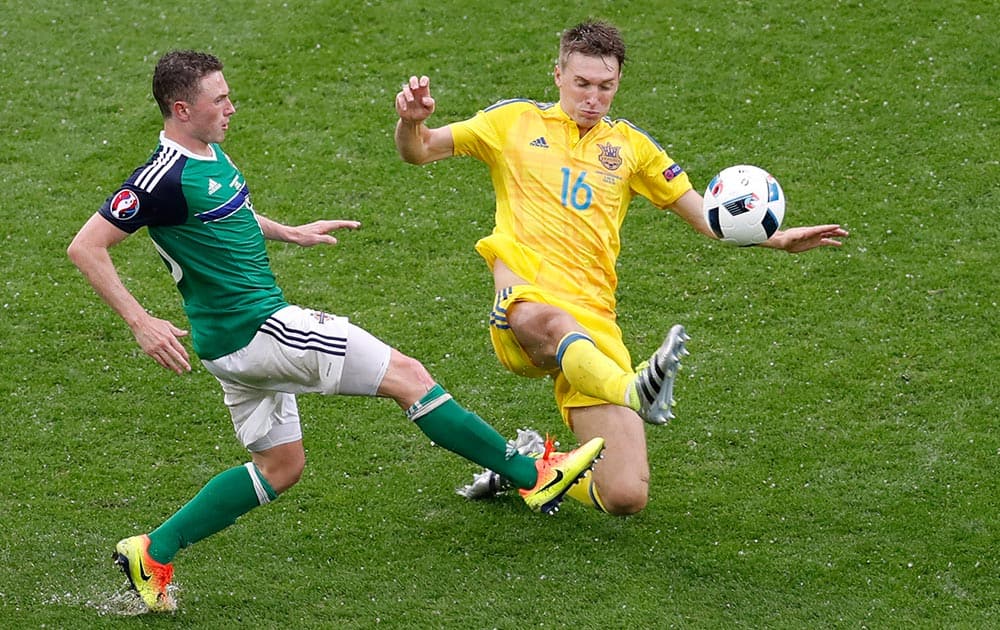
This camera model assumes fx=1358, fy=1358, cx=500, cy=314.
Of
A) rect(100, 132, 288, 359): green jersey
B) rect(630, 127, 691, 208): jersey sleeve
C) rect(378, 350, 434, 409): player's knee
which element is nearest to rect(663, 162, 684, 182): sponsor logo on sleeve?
rect(630, 127, 691, 208): jersey sleeve

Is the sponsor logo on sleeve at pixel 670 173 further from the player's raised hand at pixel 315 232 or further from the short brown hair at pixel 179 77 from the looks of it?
the short brown hair at pixel 179 77

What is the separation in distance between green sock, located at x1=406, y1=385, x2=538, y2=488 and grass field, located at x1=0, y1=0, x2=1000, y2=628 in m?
0.67

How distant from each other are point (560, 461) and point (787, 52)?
677cm

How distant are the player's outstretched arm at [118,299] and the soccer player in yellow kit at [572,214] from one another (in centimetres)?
167

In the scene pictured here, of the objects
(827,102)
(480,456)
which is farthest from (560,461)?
(827,102)

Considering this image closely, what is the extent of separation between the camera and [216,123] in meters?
6.32

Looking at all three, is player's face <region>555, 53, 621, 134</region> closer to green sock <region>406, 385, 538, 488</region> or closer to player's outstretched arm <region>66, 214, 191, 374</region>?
green sock <region>406, 385, 538, 488</region>

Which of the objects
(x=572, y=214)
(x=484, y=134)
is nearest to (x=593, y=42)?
(x=484, y=134)

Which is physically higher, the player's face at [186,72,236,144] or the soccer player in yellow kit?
the player's face at [186,72,236,144]

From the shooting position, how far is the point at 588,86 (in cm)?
718

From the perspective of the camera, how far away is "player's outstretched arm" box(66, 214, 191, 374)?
5.88 m

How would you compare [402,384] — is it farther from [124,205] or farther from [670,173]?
[670,173]

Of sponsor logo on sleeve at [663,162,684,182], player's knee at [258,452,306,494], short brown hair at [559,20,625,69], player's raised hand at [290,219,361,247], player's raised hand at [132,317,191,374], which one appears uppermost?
short brown hair at [559,20,625,69]

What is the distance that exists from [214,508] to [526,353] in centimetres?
173
